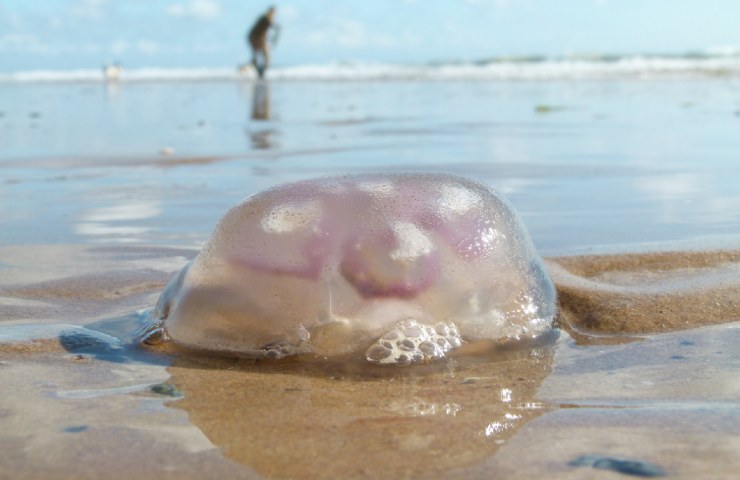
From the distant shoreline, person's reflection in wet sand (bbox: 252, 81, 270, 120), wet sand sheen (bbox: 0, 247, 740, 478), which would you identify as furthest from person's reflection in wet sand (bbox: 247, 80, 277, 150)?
the distant shoreline

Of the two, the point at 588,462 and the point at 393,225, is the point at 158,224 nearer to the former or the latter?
the point at 393,225

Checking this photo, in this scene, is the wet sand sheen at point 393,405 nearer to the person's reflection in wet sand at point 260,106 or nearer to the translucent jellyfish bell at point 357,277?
the translucent jellyfish bell at point 357,277

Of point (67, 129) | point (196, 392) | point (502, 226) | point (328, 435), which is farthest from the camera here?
point (67, 129)

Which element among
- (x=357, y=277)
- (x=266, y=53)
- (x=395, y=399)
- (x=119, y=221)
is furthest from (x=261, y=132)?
(x=266, y=53)

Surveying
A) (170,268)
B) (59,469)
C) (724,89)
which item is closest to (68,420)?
(59,469)

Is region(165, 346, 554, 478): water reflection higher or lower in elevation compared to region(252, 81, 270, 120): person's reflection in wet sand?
higher

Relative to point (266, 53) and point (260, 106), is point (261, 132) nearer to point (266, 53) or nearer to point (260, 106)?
point (260, 106)

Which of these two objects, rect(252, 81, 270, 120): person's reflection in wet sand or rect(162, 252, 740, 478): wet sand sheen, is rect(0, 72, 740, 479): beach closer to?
rect(162, 252, 740, 478): wet sand sheen
